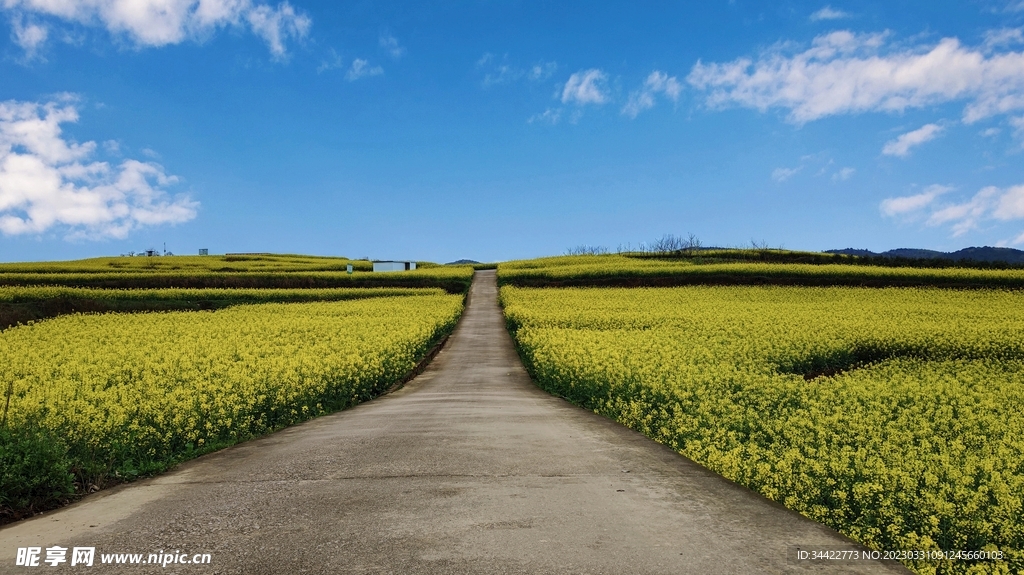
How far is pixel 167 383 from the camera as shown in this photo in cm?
1328

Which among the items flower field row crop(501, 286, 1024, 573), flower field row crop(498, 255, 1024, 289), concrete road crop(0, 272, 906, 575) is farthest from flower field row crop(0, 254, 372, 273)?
concrete road crop(0, 272, 906, 575)

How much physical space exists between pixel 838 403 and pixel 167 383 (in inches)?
543

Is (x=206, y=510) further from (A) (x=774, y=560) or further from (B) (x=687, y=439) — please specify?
(B) (x=687, y=439)

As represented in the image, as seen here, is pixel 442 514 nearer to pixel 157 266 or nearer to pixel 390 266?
pixel 390 266

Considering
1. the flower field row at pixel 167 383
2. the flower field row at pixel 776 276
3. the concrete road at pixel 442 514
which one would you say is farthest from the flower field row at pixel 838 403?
the flower field row at pixel 776 276

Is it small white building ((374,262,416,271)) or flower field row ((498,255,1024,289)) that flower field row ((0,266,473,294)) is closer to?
flower field row ((498,255,1024,289))

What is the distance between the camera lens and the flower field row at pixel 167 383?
352 inches

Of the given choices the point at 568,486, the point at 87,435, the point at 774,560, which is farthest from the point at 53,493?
the point at 774,560

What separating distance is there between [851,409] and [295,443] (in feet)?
33.1

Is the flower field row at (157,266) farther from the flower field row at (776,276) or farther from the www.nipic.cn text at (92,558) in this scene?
the www.nipic.cn text at (92,558)

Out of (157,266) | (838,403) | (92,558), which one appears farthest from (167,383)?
(157,266)

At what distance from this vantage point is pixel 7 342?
878 inches

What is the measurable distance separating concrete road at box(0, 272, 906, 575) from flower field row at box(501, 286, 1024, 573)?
81cm

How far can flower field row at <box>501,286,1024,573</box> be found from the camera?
6.64 meters
